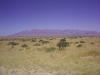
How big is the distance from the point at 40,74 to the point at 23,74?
2.68ft

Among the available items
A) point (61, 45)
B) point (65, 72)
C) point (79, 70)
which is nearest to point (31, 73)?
point (65, 72)

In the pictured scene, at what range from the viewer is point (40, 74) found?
353 inches

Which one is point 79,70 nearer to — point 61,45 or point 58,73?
point 58,73

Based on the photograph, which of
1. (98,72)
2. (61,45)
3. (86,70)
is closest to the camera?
(98,72)

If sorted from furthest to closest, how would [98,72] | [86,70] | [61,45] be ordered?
[61,45] < [86,70] < [98,72]

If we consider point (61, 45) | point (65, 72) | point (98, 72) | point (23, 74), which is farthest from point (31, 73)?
point (61, 45)

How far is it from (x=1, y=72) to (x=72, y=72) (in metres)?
3.48

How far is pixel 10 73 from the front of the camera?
9.04m

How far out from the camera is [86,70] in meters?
9.60

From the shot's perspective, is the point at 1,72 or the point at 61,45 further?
the point at 61,45

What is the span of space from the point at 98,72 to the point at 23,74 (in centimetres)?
360

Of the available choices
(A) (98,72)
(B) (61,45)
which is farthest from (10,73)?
(B) (61,45)

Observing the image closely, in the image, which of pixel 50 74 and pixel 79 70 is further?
pixel 79 70

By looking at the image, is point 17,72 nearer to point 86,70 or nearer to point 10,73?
point 10,73
